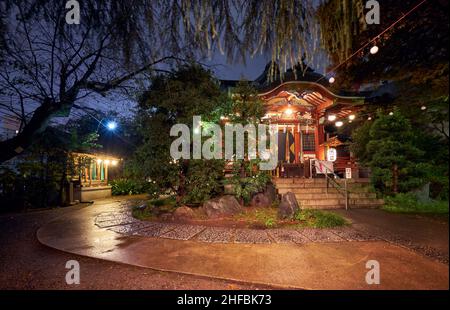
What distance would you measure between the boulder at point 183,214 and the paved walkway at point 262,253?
3.25ft

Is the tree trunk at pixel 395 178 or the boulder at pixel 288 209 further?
the tree trunk at pixel 395 178

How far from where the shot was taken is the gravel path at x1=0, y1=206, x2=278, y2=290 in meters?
3.58

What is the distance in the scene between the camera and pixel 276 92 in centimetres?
1220

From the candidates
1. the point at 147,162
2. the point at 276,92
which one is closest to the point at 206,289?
the point at 147,162

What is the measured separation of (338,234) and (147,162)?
22.5 ft

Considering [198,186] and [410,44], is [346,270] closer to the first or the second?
[410,44]

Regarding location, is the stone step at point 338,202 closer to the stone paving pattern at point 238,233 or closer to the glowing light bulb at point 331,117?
the stone paving pattern at point 238,233

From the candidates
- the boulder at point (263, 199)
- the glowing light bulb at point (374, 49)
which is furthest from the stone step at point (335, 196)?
the glowing light bulb at point (374, 49)

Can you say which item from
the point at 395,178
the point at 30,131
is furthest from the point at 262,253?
the point at 395,178

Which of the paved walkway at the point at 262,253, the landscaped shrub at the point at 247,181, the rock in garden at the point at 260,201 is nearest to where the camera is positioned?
the paved walkway at the point at 262,253

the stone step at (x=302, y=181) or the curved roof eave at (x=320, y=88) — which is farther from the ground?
the curved roof eave at (x=320, y=88)

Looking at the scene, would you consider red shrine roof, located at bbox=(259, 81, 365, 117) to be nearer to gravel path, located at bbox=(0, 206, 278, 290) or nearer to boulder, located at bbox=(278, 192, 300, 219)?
boulder, located at bbox=(278, 192, 300, 219)

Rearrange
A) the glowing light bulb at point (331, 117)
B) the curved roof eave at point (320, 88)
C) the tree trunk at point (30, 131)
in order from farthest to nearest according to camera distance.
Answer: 1. the glowing light bulb at point (331, 117)
2. the curved roof eave at point (320, 88)
3. the tree trunk at point (30, 131)

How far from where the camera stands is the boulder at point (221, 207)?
27.0 feet
